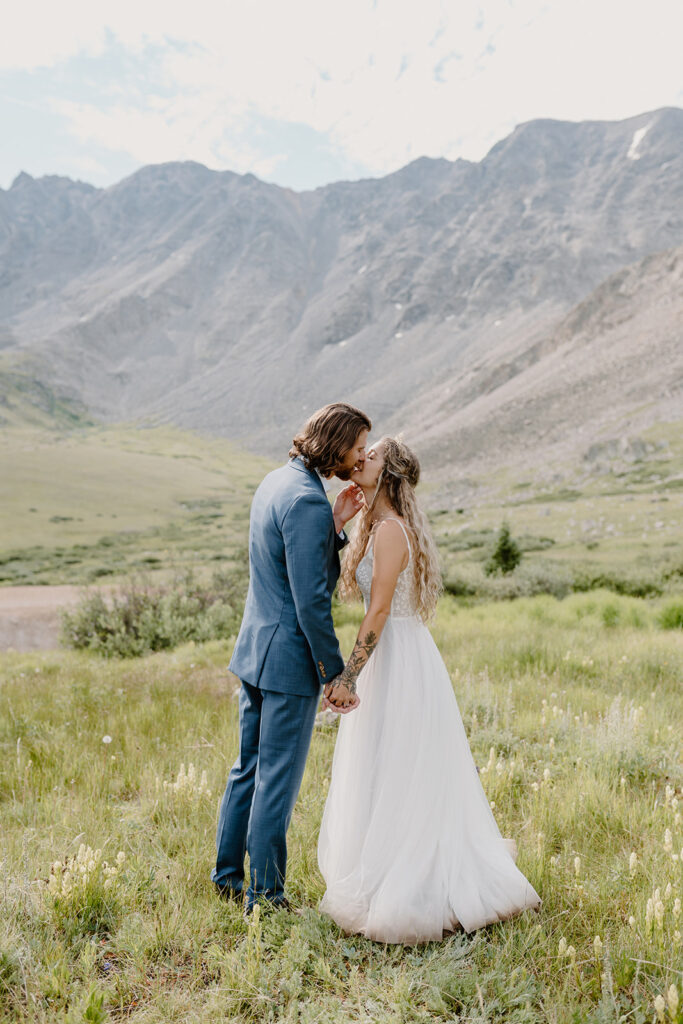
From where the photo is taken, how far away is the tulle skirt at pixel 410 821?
297 cm

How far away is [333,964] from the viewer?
9.37ft

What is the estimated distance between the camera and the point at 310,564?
2.93 meters

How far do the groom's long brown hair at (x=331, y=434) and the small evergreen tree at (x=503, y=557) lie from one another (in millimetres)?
13223

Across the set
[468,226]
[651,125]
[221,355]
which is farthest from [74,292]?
[651,125]

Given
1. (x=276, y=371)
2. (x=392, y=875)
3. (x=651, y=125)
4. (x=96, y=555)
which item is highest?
(x=651, y=125)

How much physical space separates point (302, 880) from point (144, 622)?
26.7 feet

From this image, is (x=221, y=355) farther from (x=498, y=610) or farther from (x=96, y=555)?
(x=498, y=610)

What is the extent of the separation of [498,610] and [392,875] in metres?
9.26

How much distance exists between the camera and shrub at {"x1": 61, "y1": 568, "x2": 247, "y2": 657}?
418 inches

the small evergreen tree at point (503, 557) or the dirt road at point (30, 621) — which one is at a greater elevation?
the small evergreen tree at point (503, 557)

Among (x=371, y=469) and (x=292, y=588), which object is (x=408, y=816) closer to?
(x=292, y=588)

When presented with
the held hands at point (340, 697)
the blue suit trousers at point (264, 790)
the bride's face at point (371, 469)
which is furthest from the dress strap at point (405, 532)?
the blue suit trousers at point (264, 790)

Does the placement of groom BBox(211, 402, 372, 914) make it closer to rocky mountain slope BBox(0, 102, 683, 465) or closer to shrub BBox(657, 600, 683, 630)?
shrub BBox(657, 600, 683, 630)

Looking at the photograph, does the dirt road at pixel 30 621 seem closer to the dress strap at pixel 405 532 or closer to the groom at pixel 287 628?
the groom at pixel 287 628
